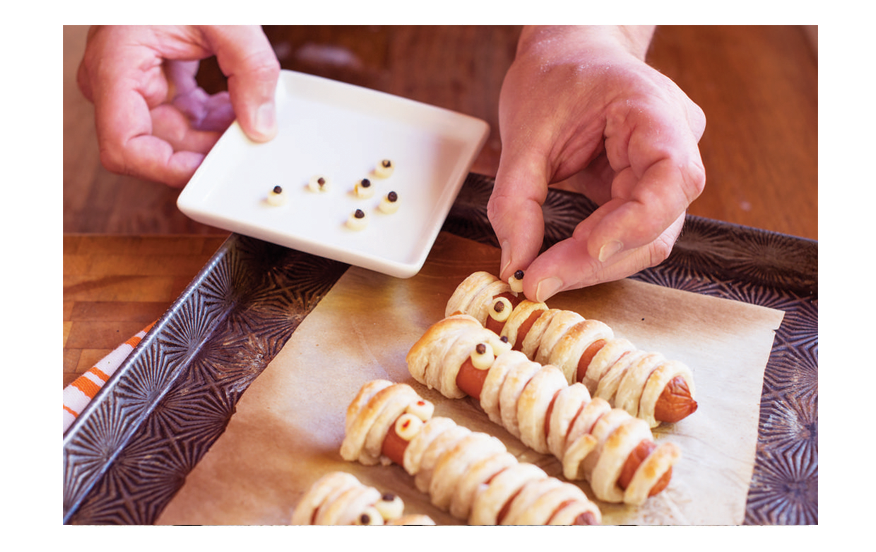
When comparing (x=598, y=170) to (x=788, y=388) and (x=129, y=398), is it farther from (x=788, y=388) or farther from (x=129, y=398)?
(x=129, y=398)

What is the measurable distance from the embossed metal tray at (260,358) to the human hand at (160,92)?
1.69 ft

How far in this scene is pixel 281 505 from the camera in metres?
1.56

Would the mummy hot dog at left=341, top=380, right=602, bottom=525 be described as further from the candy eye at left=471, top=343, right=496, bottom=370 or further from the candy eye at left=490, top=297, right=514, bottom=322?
the candy eye at left=490, top=297, right=514, bottom=322

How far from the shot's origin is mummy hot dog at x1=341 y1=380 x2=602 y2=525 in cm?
142

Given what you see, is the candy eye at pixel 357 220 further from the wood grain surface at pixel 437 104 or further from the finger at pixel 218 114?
the finger at pixel 218 114

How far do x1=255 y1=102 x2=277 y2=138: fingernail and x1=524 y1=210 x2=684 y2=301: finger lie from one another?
111cm

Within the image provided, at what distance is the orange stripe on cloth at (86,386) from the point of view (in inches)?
70.4

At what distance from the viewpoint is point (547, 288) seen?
1.85 meters

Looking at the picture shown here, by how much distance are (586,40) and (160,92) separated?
163cm

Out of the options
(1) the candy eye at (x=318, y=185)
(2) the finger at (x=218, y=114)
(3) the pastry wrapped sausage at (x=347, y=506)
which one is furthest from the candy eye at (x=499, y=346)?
(2) the finger at (x=218, y=114)

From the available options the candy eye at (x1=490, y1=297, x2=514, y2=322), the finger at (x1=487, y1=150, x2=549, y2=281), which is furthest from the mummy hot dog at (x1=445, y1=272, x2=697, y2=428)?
the finger at (x1=487, y1=150, x2=549, y2=281)

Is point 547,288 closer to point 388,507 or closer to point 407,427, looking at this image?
point 407,427

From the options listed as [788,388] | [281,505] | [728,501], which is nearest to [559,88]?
[788,388]

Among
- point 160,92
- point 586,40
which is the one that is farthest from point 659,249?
point 160,92
